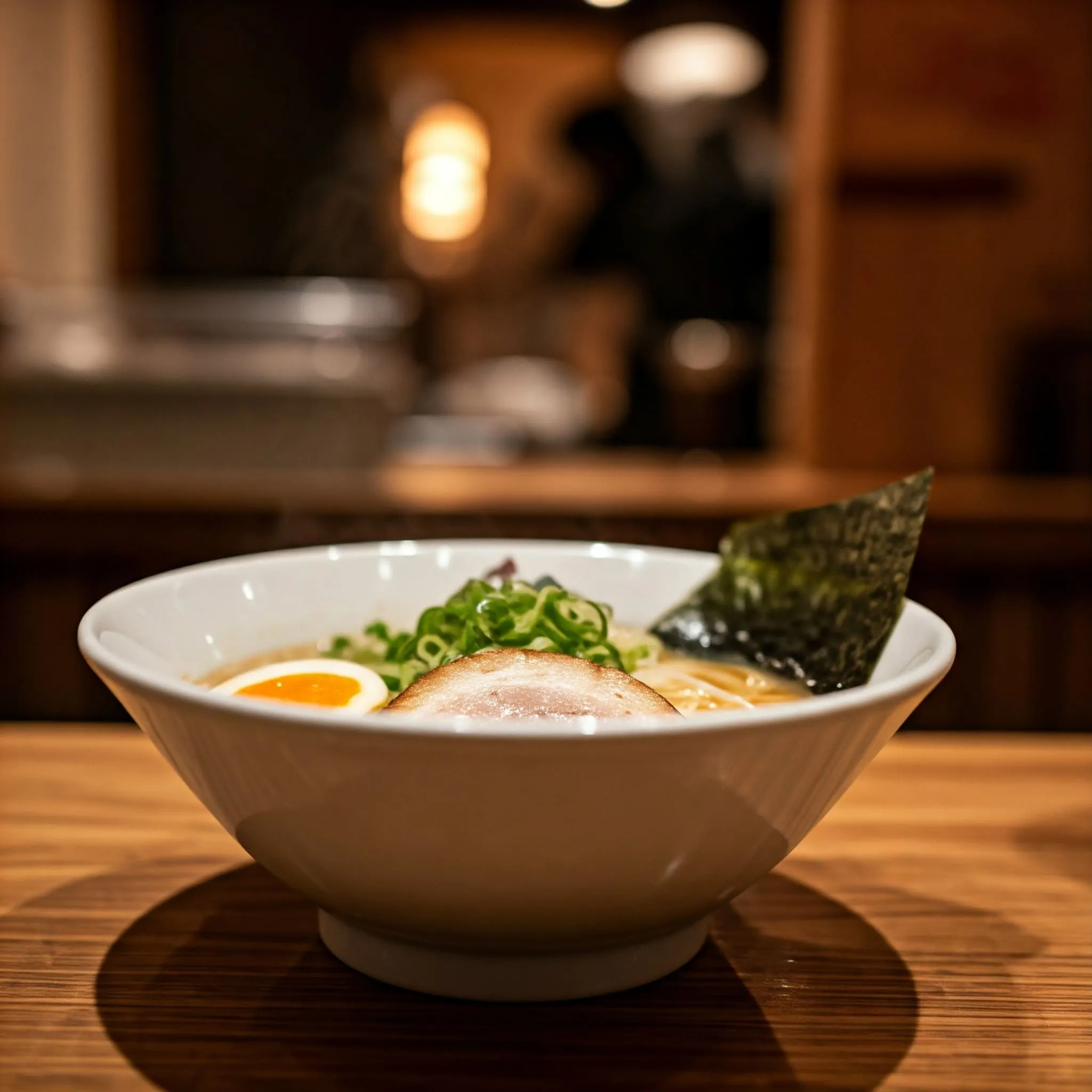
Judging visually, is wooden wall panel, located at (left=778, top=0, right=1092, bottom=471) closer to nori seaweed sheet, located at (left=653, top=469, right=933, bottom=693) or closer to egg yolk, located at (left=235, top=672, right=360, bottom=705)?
nori seaweed sheet, located at (left=653, top=469, right=933, bottom=693)

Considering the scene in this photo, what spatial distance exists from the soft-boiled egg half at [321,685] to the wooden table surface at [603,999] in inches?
5.3

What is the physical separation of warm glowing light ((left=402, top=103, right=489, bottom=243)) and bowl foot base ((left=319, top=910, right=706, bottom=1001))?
7.87 m

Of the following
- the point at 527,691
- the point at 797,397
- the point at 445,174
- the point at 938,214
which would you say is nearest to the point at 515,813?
the point at 527,691

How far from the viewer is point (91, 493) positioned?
10.4 feet

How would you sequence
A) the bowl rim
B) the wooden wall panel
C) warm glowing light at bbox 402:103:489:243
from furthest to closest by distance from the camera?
warm glowing light at bbox 402:103:489:243 → the wooden wall panel → the bowl rim

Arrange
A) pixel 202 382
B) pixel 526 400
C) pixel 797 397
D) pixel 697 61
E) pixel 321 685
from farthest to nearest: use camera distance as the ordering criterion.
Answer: pixel 526 400 < pixel 697 61 < pixel 797 397 < pixel 202 382 < pixel 321 685

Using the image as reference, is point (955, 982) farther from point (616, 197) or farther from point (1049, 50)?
point (616, 197)

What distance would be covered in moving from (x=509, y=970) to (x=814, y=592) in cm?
47

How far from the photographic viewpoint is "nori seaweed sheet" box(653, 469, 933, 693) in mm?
899

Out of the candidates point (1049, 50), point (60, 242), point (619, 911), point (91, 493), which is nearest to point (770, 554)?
point (619, 911)

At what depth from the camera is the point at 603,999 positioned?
2.24 ft

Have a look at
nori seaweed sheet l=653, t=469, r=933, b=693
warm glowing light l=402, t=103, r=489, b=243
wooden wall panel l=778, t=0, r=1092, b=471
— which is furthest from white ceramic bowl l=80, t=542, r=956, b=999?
warm glowing light l=402, t=103, r=489, b=243

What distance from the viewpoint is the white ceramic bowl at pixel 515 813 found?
0.54 m

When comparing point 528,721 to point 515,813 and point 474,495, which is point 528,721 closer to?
point 515,813
